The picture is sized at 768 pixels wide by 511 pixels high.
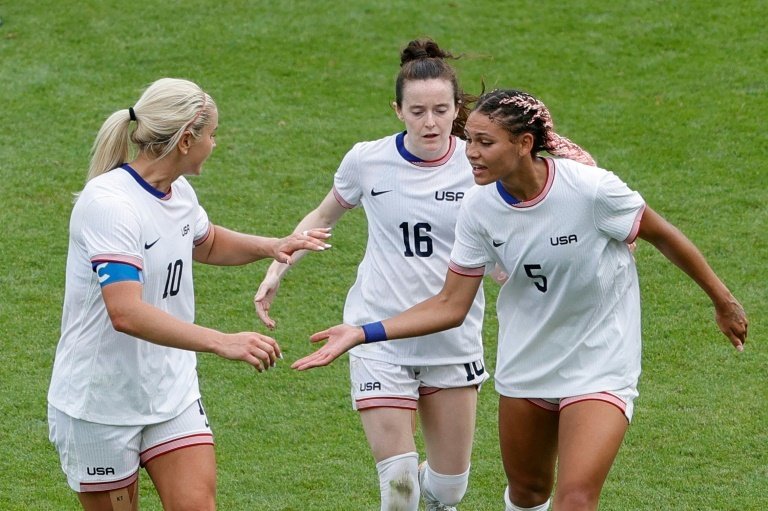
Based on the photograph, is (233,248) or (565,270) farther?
(233,248)

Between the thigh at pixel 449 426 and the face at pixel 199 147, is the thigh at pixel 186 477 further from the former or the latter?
the thigh at pixel 449 426

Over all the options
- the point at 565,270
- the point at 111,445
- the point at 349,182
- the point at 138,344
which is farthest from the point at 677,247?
the point at 111,445

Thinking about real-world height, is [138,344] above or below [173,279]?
below

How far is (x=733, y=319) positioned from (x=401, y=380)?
4.64 ft

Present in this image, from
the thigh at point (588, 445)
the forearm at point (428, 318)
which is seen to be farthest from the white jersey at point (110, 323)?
the thigh at point (588, 445)

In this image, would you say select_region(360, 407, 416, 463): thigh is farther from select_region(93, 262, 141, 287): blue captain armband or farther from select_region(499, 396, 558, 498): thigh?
select_region(93, 262, 141, 287): blue captain armband

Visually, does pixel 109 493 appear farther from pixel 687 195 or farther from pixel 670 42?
pixel 670 42

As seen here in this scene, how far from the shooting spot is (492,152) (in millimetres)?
4855

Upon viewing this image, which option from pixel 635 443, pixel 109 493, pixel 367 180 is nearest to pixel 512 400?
pixel 367 180

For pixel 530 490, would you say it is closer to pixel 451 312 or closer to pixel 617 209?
pixel 451 312

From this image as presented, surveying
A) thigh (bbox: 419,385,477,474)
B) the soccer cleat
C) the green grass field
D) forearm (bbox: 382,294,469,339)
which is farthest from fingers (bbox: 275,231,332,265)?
A: the green grass field

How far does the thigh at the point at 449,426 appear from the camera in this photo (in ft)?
18.9

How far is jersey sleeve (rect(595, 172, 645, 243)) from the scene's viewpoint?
4.84 meters

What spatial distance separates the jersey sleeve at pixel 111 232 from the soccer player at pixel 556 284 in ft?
2.49
